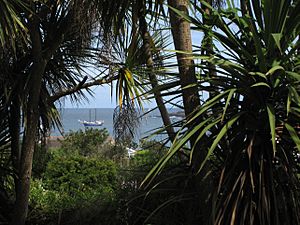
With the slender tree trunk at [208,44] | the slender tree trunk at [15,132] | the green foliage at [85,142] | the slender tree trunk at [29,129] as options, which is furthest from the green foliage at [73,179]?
the green foliage at [85,142]

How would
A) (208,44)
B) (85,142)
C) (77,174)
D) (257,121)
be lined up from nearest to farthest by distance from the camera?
1. (257,121)
2. (208,44)
3. (77,174)
4. (85,142)

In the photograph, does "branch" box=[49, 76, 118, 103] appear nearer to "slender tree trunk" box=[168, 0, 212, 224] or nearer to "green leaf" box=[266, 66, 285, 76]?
"slender tree trunk" box=[168, 0, 212, 224]

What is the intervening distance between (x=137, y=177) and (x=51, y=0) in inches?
77.5

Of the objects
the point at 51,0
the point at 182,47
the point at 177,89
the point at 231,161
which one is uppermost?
the point at 51,0

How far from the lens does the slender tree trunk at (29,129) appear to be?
4824 mm

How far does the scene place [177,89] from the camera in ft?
10.2

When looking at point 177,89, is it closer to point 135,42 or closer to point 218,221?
point 218,221

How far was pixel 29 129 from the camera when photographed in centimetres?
497

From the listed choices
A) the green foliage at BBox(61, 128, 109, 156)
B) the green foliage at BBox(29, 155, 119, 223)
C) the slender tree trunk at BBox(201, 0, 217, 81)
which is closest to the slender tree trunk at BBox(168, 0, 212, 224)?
the slender tree trunk at BBox(201, 0, 217, 81)

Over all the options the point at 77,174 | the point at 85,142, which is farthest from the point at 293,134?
the point at 85,142

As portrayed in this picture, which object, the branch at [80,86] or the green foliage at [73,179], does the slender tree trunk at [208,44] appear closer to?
the branch at [80,86]

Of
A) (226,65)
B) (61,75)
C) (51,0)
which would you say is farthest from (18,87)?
(226,65)

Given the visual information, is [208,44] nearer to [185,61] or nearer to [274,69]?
[185,61]

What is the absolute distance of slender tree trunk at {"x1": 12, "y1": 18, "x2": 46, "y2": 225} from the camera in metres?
4.82
